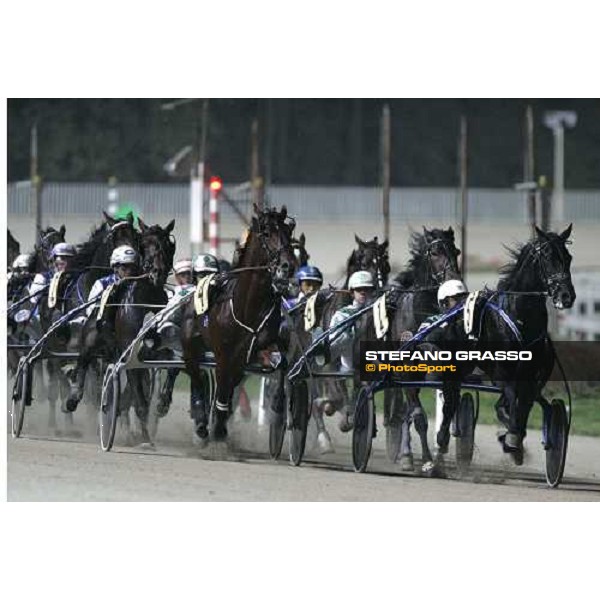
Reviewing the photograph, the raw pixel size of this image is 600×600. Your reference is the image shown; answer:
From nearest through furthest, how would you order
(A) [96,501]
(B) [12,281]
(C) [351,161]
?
(A) [96,501] < (B) [12,281] < (C) [351,161]

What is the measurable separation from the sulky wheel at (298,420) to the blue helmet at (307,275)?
1.67 metres

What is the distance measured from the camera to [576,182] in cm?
1850

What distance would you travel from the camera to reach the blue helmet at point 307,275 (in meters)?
16.3

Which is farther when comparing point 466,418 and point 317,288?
point 317,288

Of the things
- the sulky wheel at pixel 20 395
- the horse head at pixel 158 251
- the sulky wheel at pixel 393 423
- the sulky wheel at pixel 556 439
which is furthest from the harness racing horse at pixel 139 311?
the sulky wheel at pixel 556 439

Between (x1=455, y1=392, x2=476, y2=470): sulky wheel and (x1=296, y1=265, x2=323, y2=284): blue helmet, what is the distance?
2.46 metres

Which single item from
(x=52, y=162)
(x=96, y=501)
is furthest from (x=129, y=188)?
(x=96, y=501)

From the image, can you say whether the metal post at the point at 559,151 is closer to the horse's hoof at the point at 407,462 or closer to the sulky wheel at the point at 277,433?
the horse's hoof at the point at 407,462

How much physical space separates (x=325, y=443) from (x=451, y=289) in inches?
82.2

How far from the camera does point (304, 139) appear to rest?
65.2 feet

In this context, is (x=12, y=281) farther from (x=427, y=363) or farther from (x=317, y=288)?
(x=427, y=363)

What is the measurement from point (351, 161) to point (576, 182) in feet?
13.9

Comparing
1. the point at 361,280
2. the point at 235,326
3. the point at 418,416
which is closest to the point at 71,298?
the point at 235,326

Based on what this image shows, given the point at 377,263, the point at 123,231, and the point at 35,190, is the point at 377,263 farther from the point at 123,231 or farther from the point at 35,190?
the point at 35,190
